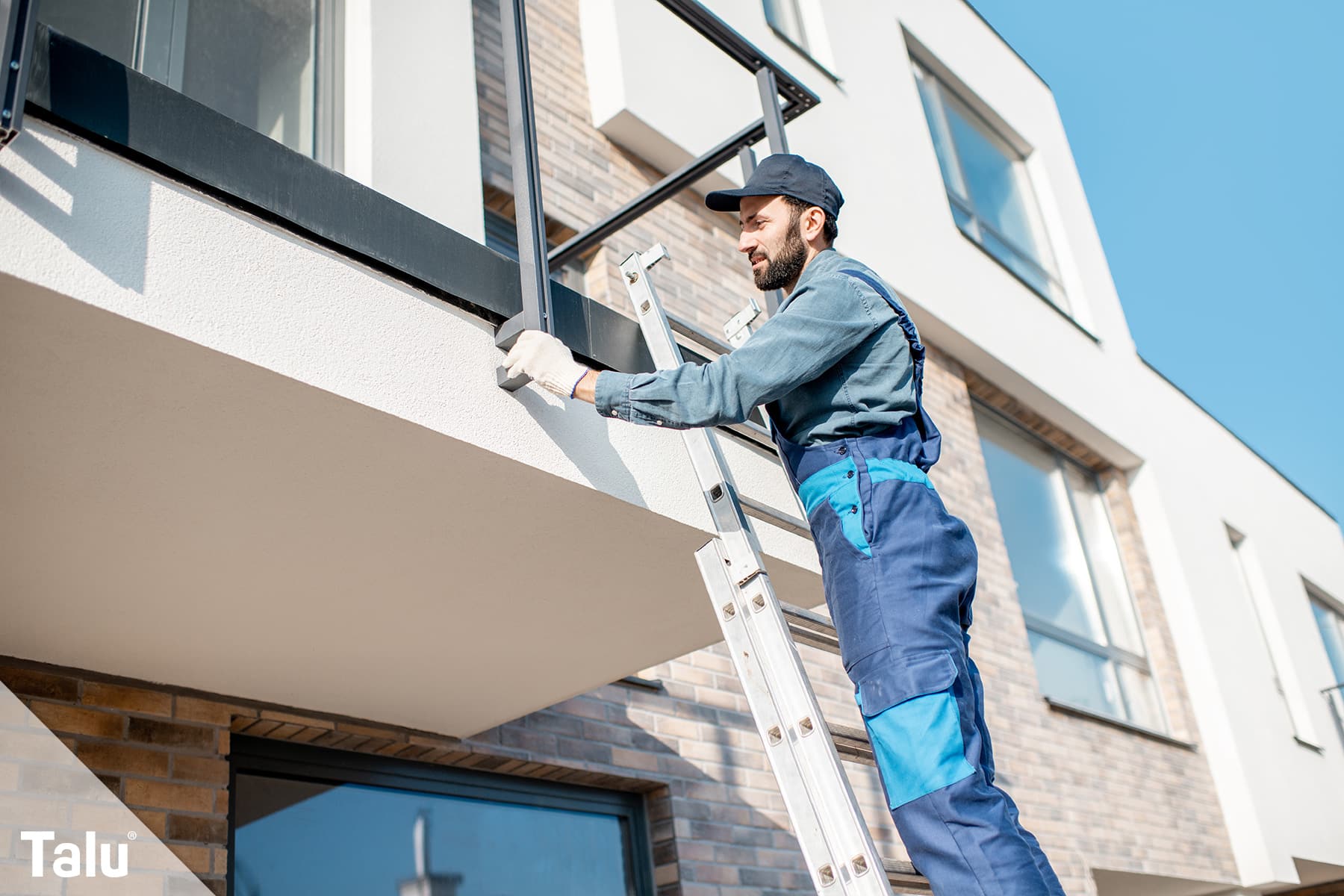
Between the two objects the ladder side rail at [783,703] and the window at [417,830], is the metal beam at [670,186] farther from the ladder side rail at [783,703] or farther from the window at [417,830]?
the window at [417,830]

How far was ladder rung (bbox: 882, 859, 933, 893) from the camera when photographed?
2.21 m

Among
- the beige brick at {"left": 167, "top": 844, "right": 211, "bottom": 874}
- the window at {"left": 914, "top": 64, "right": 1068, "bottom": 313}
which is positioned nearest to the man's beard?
the beige brick at {"left": 167, "top": 844, "right": 211, "bottom": 874}

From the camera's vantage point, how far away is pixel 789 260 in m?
2.92

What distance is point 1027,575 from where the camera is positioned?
8.59 metres

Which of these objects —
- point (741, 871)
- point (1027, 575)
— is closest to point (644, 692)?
point (741, 871)

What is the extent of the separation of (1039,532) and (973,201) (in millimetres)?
2966

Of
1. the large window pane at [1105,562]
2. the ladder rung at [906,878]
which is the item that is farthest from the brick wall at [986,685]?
the ladder rung at [906,878]

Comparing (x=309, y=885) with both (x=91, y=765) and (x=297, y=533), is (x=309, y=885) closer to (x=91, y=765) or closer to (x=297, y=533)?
(x=91, y=765)

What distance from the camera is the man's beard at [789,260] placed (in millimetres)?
2926

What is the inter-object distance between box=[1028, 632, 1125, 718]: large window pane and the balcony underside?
5.05 m

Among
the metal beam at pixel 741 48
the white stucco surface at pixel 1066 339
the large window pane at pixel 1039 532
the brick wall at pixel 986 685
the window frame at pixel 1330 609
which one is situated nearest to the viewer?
the metal beam at pixel 741 48

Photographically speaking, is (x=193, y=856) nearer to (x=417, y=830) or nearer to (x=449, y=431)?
(x=417, y=830)

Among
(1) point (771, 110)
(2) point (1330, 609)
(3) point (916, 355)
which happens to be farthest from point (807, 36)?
(2) point (1330, 609)

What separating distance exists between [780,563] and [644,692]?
179 cm
